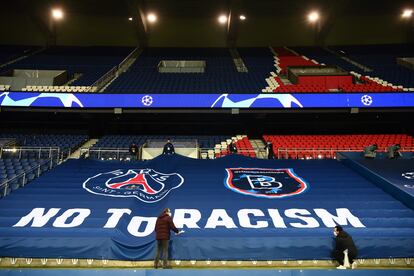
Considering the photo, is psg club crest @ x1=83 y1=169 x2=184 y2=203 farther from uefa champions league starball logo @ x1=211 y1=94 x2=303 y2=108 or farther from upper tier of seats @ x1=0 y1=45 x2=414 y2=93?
upper tier of seats @ x1=0 y1=45 x2=414 y2=93

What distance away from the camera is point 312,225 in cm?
625

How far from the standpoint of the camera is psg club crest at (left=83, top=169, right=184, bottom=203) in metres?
7.99

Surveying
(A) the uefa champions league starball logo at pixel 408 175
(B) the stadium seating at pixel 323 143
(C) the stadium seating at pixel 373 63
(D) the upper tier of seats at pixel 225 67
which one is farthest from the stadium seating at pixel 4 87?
(A) the uefa champions league starball logo at pixel 408 175

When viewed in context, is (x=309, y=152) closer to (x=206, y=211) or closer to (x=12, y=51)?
(x=206, y=211)

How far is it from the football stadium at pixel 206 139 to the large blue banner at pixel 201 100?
0.07m

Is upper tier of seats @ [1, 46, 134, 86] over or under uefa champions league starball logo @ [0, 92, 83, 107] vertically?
over

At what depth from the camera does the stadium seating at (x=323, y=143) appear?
12.8 meters

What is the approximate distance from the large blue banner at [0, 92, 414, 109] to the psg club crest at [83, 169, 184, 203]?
488 cm

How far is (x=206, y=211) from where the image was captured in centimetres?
698

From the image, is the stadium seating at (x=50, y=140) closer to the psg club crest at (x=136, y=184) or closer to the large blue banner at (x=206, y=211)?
the large blue banner at (x=206, y=211)

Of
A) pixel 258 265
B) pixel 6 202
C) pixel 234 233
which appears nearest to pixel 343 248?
pixel 258 265

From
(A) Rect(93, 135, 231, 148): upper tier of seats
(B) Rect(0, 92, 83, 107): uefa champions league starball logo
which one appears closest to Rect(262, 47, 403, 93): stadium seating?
(A) Rect(93, 135, 231, 148): upper tier of seats

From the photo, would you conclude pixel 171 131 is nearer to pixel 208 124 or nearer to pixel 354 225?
pixel 208 124

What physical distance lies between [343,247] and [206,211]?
3066 millimetres
